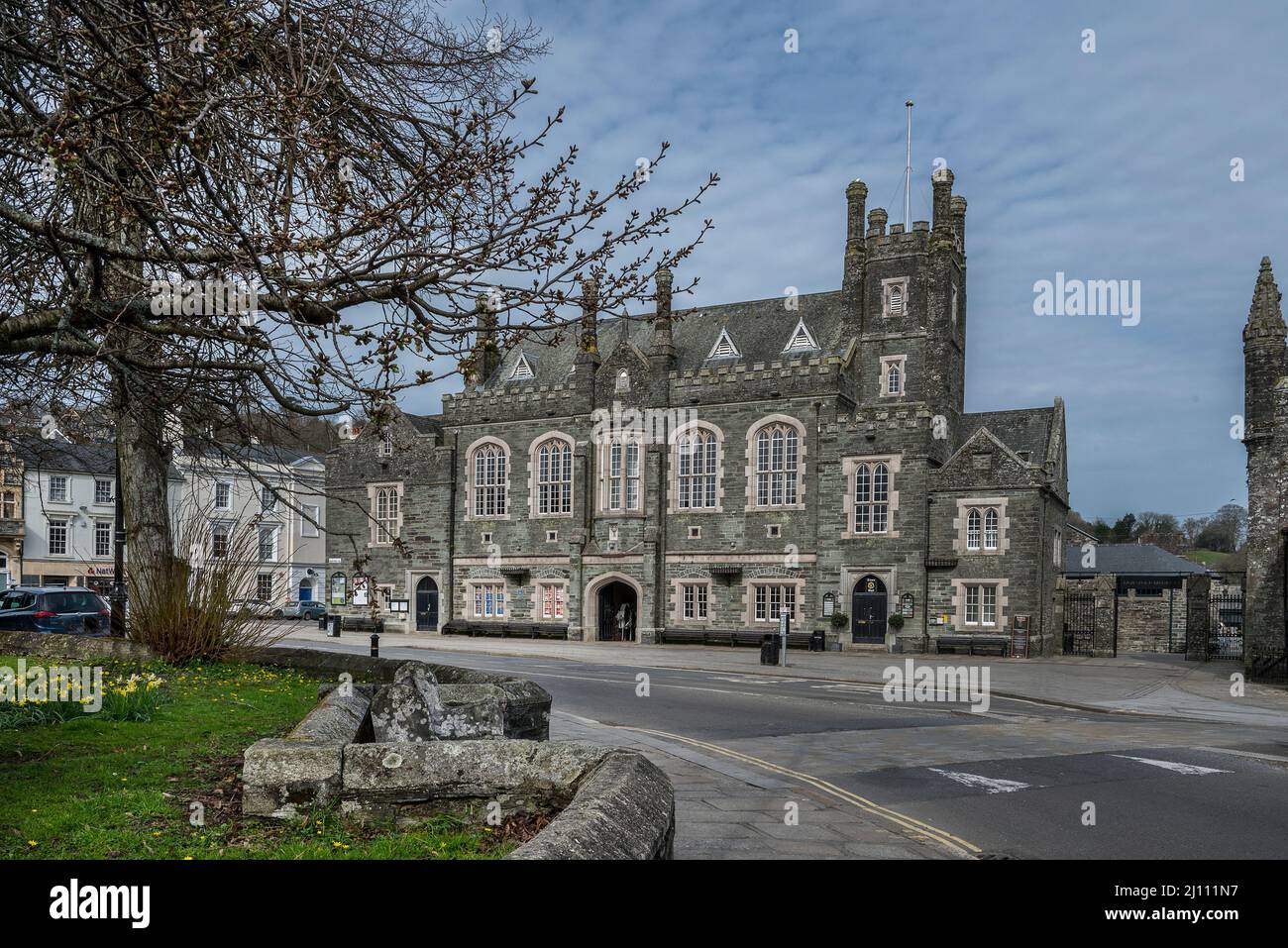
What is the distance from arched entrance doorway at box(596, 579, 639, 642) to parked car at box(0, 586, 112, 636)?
70.4 feet

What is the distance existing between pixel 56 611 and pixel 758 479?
83.0 feet

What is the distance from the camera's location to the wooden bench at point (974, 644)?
122 feet

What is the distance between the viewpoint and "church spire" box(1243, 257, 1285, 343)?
99.6ft

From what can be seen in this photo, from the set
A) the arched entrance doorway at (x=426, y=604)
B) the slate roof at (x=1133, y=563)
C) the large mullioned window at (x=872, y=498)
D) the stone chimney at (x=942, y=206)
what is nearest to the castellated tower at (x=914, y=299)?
the stone chimney at (x=942, y=206)

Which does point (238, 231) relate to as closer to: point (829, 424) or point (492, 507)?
point (829, 424)

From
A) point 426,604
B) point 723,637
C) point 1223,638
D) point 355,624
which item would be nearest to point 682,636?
point 723,637

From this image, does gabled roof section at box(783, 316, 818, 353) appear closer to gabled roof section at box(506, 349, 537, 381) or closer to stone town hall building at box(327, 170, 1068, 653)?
stone town hall building at box(327, 170, 1068, 653)

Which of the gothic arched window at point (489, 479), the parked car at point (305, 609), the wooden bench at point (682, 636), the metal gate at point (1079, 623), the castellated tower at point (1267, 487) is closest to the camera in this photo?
the castellated tower at point (1267, 487)

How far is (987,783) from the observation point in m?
11.0

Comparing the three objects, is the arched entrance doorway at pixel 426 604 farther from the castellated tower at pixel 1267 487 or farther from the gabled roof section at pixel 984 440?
the castellated tower at pixel 1267 487

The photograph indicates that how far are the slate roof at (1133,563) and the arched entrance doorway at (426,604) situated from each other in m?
38.0
